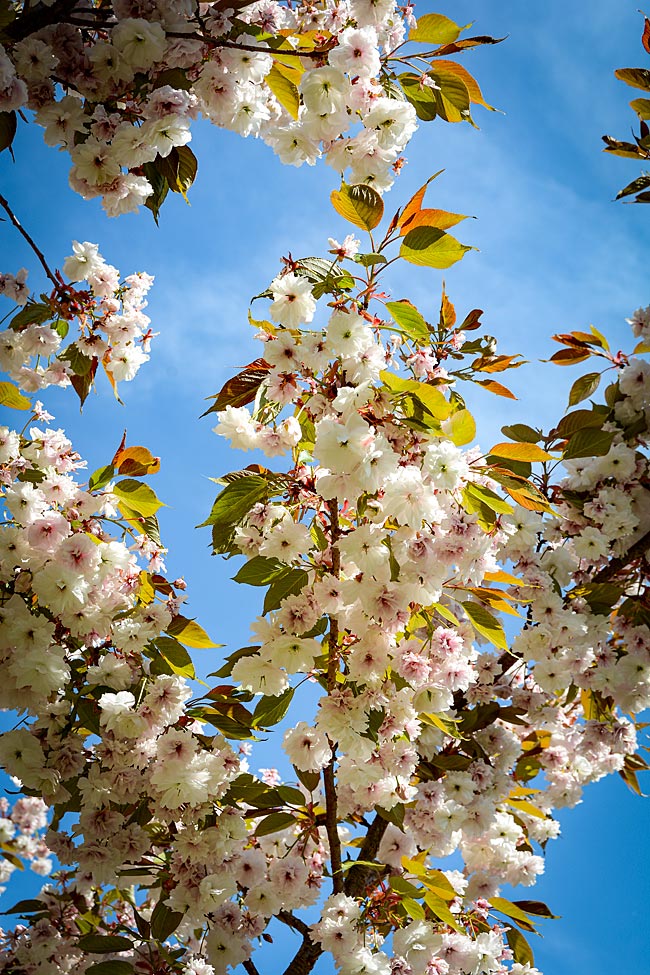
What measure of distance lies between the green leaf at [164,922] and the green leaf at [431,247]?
1.50 metres

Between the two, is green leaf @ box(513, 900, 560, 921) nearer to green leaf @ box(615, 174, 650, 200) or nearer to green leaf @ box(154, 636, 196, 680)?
green leaf @ box(154, 636, 196, 680)

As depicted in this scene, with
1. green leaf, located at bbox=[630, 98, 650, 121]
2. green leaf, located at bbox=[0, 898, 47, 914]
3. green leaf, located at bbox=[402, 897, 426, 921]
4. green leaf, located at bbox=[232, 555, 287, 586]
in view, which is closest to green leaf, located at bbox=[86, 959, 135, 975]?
green leaf, located at bbox=[402, 897, 426, 921]

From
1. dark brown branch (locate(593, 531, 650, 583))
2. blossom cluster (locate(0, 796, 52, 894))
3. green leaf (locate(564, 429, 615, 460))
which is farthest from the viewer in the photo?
blossom cluster (locate(0, 796, 52, 894))

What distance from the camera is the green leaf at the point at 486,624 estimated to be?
5.31 ft

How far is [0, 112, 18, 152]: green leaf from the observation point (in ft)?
5.49

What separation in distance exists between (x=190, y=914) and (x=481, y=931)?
86 cm

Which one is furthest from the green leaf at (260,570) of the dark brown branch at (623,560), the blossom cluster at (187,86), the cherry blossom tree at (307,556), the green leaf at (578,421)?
the dark brown branch at (623,560)

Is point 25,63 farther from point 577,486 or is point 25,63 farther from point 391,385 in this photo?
point 577,486

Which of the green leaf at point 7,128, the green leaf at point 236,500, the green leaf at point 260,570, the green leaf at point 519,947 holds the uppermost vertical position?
the green leaf at point 7,128

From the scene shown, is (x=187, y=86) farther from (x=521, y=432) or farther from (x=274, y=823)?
(x=274, y=823)

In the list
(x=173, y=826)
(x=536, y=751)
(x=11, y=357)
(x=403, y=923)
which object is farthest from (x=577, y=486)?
(x=11, y=357)

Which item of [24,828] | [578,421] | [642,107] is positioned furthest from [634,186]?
[24,828]

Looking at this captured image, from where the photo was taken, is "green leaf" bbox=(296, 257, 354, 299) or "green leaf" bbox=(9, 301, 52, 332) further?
"green leaf" bbox=(9, 301, 52, 332)

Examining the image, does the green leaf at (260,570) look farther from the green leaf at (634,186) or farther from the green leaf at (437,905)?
the green leaf at (634,186)
